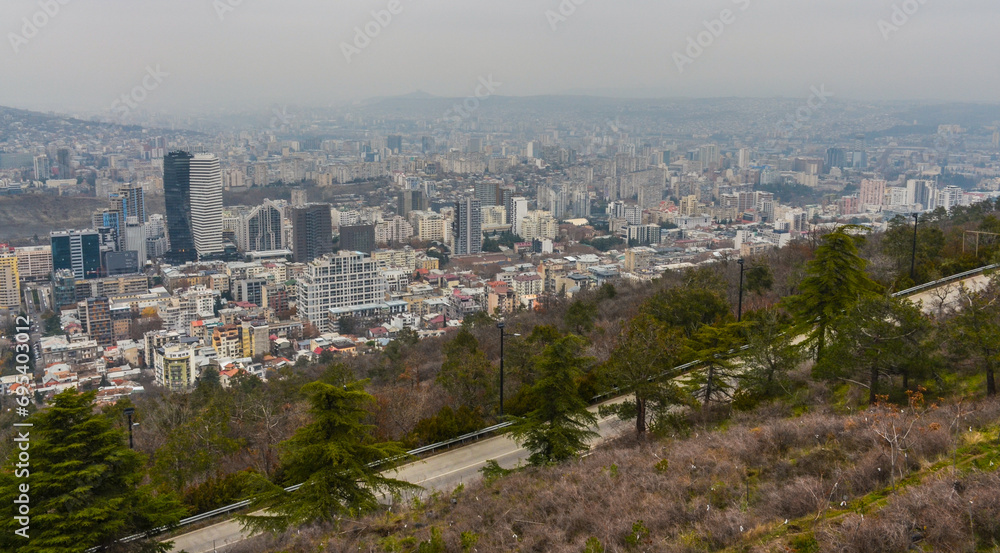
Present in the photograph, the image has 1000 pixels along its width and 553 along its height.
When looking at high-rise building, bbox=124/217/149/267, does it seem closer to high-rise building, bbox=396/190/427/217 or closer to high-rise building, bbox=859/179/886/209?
high-rise building, bbox=396/190/427/217

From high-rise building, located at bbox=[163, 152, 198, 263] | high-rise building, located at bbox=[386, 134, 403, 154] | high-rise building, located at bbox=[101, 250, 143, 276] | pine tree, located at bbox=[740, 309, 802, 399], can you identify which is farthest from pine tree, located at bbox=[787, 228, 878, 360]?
high-rise building, located at bbox=[386, 134, 403, 154]

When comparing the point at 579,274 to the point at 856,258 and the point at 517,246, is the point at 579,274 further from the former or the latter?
the point at 856,258

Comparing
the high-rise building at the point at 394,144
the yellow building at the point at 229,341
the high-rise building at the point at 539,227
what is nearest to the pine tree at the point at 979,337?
the yellow building at the point at 229,341

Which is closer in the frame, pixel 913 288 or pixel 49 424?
pixel 49 424

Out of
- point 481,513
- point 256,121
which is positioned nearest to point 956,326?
point 481,513

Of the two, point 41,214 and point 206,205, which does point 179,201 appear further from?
point 41,214

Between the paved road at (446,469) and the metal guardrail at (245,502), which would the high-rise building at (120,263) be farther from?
the paved road at (446,469)
